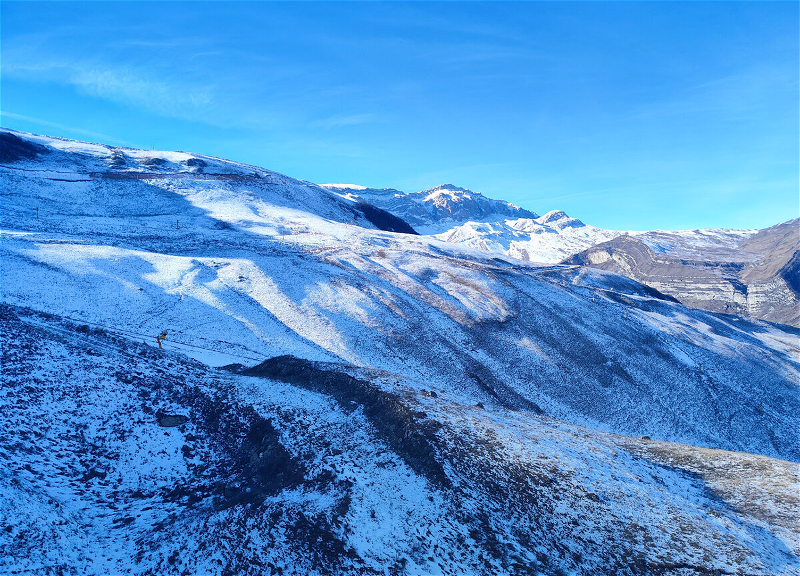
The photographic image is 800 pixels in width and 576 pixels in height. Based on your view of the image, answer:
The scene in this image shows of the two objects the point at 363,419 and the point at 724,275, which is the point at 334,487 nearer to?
the point at 363,419

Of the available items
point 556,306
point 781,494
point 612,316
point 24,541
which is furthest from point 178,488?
point 612,316

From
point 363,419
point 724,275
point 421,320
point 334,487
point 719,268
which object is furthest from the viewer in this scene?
point 719,268

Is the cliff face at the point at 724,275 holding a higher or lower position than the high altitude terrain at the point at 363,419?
higher

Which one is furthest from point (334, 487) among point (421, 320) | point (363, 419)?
point (421, 320)

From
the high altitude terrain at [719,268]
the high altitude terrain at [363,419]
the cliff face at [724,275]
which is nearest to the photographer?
the high altitude terrain at [363,419]

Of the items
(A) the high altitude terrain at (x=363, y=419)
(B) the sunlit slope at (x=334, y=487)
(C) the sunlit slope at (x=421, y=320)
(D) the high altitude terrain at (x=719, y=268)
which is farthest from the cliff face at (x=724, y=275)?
(B) the sunlit slope at (x=334, y=487)

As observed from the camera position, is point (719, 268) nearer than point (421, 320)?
No

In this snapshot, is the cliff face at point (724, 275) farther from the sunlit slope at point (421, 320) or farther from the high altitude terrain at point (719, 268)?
the sunlit slope at point (421, 320)
